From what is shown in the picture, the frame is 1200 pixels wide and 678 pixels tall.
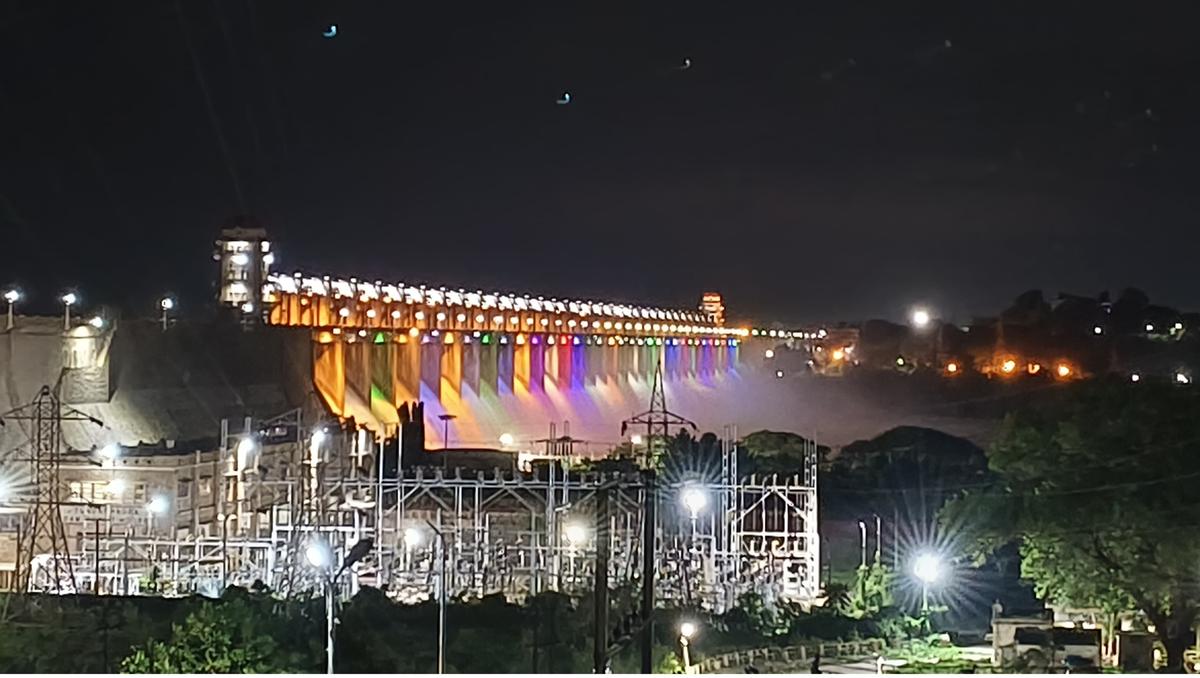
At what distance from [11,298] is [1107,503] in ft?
14.5

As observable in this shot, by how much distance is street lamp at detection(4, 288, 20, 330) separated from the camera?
205 inches

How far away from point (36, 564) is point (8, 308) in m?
1.98

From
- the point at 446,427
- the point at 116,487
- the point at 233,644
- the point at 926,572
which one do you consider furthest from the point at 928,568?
the point at 446,427

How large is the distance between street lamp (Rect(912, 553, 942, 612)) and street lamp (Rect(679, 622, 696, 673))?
874 mm

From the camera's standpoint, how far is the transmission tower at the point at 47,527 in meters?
3.66

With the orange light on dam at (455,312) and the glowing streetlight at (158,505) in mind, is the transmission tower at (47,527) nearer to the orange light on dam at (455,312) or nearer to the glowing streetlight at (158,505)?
the glowing streetlight at (158,505)

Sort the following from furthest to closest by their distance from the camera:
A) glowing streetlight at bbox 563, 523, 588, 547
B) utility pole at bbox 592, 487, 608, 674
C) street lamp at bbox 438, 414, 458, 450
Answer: street lamp at bbox 438, 414, 458, 450 → glowing streetlight at bbox 563, 523, 588, 547 → utility pole at bbox 592, 487, 608, 674

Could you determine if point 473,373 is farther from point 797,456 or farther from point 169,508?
point 169,508

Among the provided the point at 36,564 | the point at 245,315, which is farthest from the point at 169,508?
the point at 245,315

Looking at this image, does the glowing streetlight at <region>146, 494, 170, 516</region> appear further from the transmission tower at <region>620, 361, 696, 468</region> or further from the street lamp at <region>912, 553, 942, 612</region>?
the street lamp at <region>912, 553, 942, 612</region>

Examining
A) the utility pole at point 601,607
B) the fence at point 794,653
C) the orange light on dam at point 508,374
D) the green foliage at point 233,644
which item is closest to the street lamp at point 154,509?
the green foliage at point 233,644

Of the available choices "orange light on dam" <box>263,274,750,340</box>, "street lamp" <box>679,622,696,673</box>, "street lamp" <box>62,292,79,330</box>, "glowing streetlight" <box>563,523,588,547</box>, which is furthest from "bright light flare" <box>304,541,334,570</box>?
"orange light on dam" <box>263,274,750,340</box>

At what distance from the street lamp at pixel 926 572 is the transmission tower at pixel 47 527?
2.55 meters

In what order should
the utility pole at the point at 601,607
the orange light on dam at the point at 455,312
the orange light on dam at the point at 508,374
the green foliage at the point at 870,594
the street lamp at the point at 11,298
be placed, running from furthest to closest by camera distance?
the orange light on dam at the point at 455,312
the orange light on dam at the point at 508,374
the street lamp at the point at 11,298
the green foliage at the point at 870,594
the utility pole at the point at 601,607
